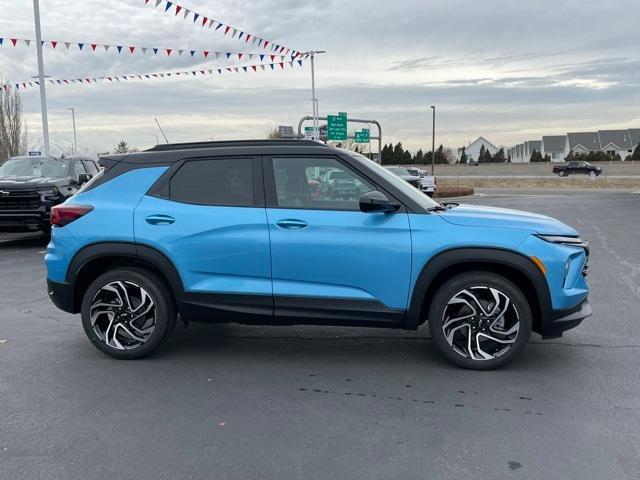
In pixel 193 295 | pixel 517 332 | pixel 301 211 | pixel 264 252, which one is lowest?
pixel 517 332

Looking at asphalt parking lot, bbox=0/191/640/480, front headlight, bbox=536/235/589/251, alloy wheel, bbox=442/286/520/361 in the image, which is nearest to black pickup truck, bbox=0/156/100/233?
asphalt parking lot, bbox=0/191/640/480

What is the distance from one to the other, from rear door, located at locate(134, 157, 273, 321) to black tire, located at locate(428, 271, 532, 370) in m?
1.31

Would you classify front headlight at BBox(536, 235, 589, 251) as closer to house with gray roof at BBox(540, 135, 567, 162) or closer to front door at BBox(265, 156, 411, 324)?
front door at BBox(265, 156, 411, 324)

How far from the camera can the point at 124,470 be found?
3176mm

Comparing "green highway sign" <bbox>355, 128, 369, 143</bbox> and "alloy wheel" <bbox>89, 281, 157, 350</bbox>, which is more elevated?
"green highway sign" <bbox>355, 128, 369, 143</bbox>

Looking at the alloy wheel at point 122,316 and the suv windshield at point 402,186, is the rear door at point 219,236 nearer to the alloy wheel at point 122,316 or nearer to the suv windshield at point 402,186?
the alloy wheel at point 122,316

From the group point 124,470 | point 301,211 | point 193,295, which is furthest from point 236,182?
point 124,470

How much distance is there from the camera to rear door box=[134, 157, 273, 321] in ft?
15.1

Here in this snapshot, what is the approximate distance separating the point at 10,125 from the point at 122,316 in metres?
49.4

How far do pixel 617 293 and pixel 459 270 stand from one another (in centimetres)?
378

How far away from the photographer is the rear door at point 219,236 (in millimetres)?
4598

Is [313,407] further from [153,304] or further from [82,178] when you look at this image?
[82,178]

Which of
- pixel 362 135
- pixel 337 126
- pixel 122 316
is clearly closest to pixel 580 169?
pixel 362 135

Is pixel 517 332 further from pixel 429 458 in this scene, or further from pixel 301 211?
pixel 301 211
